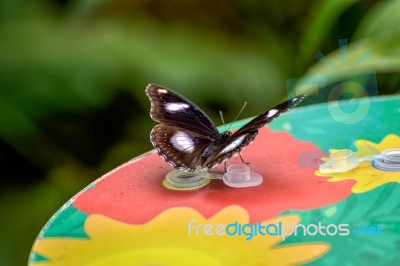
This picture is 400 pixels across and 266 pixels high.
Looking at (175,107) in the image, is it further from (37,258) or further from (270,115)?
(37,258)

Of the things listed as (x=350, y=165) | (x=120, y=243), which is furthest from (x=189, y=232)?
(x=350, y=165)

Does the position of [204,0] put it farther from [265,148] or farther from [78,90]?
[265,148]

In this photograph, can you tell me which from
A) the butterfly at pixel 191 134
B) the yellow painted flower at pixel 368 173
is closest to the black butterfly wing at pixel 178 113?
the butterfly at pixel 191 134

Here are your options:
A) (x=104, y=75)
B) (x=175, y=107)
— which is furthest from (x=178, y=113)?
(x=104, y=75)

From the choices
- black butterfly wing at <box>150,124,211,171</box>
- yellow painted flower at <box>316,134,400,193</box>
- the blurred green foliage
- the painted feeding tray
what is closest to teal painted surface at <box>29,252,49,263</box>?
the painted feeding tray

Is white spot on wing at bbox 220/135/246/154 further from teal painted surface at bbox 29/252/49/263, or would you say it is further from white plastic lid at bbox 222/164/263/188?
teal painted surface at bbox 29/252/49/263

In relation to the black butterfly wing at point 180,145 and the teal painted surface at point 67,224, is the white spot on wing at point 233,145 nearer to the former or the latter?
the black butterfly wing at point 180,145
